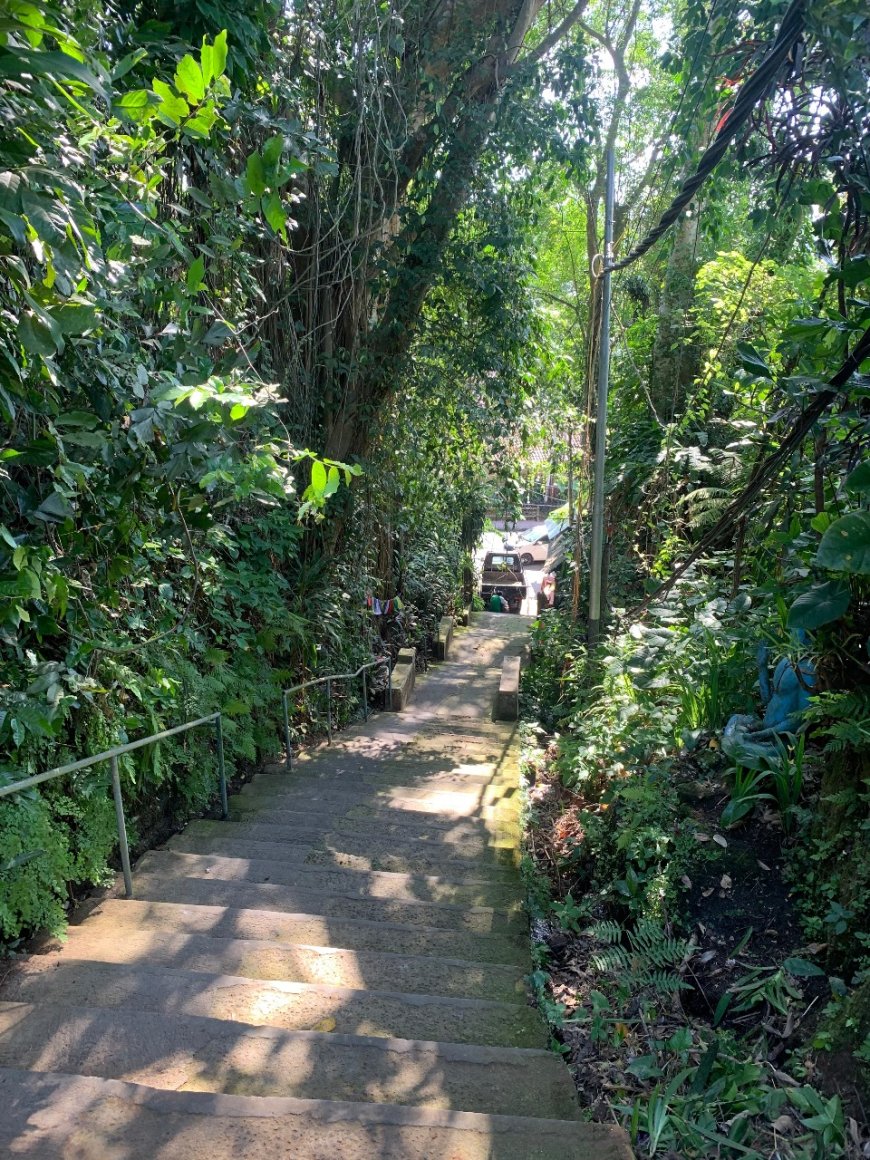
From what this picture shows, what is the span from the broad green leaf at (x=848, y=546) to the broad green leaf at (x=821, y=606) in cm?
25

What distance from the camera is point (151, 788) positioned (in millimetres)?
4305

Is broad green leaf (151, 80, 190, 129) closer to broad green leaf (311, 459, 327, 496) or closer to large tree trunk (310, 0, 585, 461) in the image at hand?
broad green leaf (311, 459, 327, 496)

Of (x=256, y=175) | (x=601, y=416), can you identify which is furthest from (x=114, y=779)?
(x=601, y=416)

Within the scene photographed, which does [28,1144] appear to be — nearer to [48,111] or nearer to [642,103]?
[48,111]

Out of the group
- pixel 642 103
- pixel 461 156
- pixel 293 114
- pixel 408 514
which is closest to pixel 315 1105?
pixel 293 114

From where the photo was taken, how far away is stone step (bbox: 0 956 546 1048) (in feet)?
8.13

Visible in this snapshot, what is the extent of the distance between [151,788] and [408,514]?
5.45 m

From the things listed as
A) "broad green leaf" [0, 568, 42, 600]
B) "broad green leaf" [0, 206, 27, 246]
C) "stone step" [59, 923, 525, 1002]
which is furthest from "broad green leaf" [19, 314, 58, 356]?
"stone step" [59, 923, 525, 1002]

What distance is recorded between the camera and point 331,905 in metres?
3.54

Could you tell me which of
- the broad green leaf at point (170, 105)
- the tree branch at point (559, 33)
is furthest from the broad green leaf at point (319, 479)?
the tree branch at point (559, 33)

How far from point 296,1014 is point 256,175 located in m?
2.58

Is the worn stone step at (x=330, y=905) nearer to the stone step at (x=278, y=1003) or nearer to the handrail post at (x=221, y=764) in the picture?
the stone step at (x=278, y=1003)

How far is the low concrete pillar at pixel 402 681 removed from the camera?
367 inches

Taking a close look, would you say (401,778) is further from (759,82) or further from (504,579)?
(504,579)
